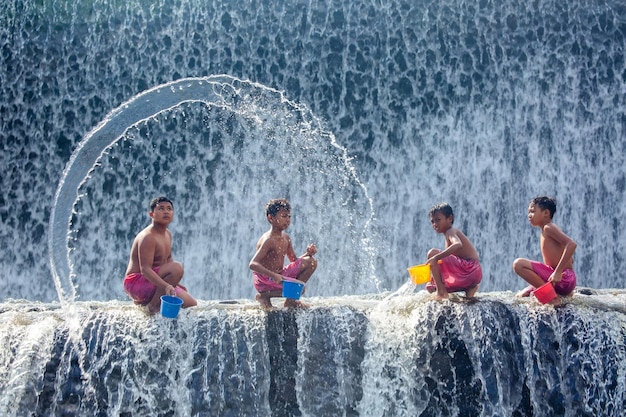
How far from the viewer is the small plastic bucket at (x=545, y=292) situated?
21.4 ft

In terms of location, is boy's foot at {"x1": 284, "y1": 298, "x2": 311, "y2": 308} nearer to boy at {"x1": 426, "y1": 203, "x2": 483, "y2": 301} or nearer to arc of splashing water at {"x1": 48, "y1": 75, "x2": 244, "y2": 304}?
boy at {"x1": 426, "y1": 203, "x2": 483, "y2": 301}

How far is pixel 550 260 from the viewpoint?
693cm

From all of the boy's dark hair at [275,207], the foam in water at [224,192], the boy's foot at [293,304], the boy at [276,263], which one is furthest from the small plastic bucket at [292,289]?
the foam in water at [224,192]

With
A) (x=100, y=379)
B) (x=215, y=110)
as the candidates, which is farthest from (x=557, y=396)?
(x=215, y=110)

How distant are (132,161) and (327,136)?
2519 millimetres

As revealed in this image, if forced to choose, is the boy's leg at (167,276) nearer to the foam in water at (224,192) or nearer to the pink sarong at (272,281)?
the pink sarong at (272,281)

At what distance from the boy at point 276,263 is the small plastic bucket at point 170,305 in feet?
2.05

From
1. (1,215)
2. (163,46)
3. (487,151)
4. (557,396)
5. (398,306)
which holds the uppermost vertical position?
(163,46)

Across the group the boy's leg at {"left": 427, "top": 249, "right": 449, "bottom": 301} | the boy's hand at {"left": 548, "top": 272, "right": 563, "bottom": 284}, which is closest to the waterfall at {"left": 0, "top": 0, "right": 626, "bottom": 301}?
the boy's leg at {"left": 427, "top": 249, "right": 449, "bottom": 301}

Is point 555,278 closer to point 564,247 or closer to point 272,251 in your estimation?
point 564,247

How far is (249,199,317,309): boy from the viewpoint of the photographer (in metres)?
6.77

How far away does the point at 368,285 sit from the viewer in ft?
38.5

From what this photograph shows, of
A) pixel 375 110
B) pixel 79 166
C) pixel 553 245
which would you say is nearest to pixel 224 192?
pixel 375 110

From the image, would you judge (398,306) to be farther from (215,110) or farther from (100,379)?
(215,110)
